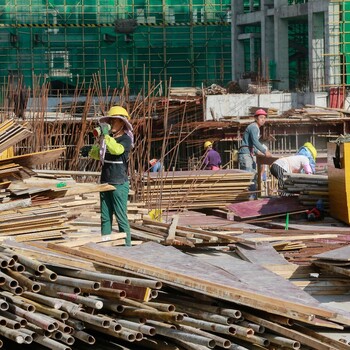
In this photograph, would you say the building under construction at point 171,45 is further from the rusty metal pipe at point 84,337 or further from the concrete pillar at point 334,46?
Answer: the rusty metal pipe at point 84,337

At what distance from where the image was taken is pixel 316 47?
3866 centimetres

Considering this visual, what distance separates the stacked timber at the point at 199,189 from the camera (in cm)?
1788

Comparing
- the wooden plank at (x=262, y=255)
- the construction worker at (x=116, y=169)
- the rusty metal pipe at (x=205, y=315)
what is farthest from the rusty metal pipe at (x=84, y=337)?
the construction worker at (x=116, y=169)

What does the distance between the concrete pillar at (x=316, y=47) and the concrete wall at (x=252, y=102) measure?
158 centimetres

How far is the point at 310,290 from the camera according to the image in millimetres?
11641

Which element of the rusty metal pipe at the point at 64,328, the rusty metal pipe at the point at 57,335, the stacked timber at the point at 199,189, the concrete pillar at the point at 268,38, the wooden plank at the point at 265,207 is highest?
the concrete pillar at the point at 268,38

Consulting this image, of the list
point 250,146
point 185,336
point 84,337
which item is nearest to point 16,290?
point 84,337

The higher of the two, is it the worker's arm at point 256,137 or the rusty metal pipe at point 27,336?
the worker's arm at point 256,137

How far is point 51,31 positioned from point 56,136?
92.7 ft

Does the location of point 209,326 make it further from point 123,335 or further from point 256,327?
point 123,335

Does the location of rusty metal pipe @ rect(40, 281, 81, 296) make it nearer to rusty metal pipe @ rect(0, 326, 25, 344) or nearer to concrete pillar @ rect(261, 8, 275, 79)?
rusty metal pipe @ rect(0, 326, 25, 344)

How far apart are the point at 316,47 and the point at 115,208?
26508mm

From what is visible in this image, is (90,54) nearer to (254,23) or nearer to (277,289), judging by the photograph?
(254,23)

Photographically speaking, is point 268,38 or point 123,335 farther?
point 268,38
